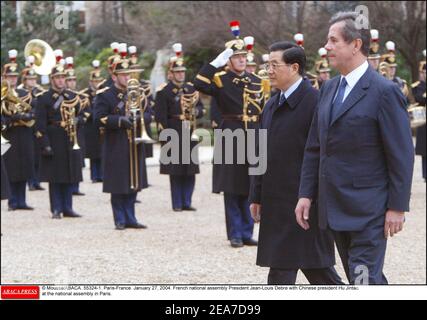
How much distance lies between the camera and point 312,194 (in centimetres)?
510

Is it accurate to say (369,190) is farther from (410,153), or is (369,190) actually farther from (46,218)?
(46,218)

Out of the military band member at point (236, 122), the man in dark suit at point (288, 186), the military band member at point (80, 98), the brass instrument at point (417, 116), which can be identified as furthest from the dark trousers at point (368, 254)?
the brass instrument at point (417, 116)

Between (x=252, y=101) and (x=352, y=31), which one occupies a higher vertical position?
(x=352, y=31)

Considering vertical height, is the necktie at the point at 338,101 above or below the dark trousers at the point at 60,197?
above

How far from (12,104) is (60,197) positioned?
1309 millimetres

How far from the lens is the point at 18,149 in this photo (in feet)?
44.6

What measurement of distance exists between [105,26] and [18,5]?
321 cm

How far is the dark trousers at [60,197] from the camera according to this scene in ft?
40.7

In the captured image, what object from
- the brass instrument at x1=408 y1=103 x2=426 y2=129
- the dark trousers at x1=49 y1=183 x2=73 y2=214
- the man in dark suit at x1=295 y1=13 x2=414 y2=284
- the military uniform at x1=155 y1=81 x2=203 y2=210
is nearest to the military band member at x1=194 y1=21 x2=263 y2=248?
the military uniform at x1=155 y1=81 x2=203 y2=210

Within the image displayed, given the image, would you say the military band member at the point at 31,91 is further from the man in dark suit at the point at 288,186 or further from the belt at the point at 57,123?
the man in dark suit at the point at 288,186

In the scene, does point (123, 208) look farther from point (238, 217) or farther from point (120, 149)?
point (238, 217)

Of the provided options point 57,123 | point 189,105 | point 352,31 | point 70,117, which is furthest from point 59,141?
point 352,31

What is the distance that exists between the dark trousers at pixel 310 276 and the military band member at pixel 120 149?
528 centimetres

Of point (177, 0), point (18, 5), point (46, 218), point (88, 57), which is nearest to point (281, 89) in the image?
point (46, 218)
